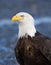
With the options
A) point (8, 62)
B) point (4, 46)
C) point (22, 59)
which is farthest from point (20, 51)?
point (4, 46)

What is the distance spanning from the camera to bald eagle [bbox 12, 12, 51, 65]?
1153 cm

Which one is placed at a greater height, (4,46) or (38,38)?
(4,46)

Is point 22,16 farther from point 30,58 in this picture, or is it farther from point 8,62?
point 8,62

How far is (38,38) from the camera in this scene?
38.1ft

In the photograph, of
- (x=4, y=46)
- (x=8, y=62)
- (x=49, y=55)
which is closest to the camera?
(x=49, y=55)

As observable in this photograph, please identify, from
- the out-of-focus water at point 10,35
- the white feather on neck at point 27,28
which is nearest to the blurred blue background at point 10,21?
the out-of-focus water at point 10,35

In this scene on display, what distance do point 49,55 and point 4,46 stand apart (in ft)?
12.8

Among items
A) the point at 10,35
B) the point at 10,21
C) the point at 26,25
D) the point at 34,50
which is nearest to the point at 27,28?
the point at 26,25

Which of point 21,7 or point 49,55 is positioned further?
point 21,7

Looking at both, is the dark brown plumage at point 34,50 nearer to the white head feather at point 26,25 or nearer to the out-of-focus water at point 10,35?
the white head feather at point 26,25

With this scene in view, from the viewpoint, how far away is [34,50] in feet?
37.9

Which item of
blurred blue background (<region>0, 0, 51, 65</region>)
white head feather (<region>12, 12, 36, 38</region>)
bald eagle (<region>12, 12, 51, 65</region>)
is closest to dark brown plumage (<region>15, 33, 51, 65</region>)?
bald eagle (<region>12, 12, 51, 65</region>)

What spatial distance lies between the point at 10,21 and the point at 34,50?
5.60 metres

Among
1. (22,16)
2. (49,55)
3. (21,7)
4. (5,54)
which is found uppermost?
(21,7)
